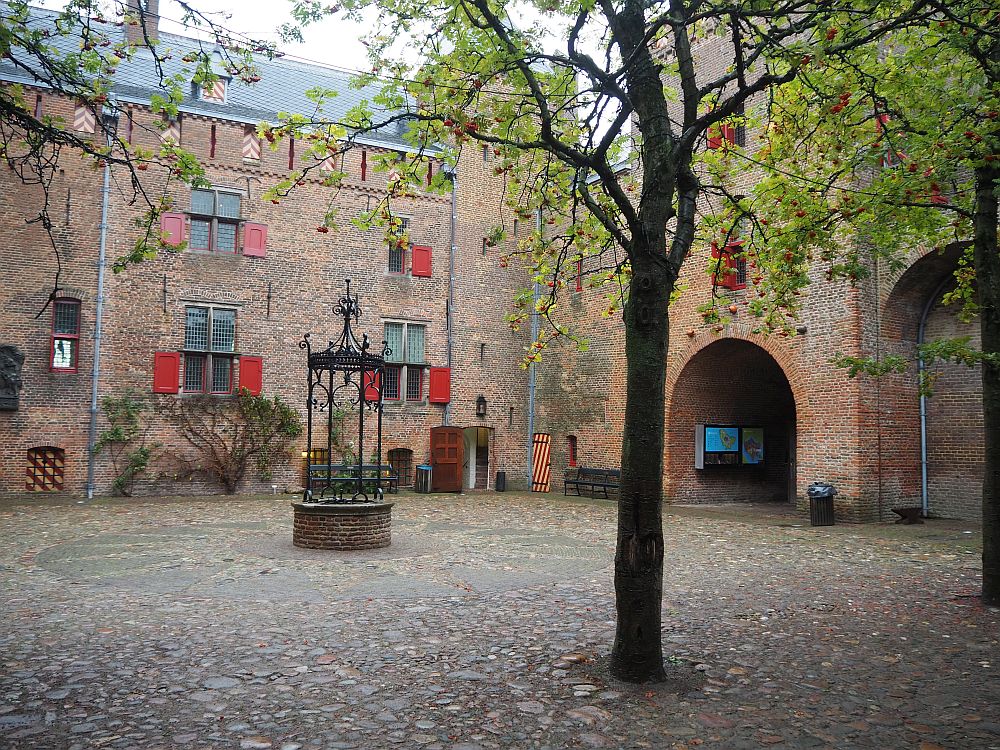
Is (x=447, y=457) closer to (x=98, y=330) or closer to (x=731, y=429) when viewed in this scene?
(x=731, y=429)

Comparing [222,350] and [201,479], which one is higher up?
[222,350]

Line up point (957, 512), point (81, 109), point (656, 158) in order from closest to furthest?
point (656, 158)
point (957, 512)
point (81, 109)

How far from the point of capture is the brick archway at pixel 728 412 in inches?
679

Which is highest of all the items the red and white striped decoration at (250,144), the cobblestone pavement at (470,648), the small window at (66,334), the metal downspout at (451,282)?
the red and white striped decoration at (250,144)

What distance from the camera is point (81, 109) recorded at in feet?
56.2

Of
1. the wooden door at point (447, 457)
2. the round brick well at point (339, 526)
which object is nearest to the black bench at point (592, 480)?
the wooden door at point (447, 457)

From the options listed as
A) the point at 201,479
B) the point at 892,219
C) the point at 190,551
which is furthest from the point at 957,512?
the point at 201,479

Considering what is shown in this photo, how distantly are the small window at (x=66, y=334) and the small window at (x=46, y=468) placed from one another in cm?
176

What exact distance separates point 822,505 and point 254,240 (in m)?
13.7

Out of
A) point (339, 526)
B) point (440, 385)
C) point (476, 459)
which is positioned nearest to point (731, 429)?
point (476, 459)

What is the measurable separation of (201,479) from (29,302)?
17.0 ft

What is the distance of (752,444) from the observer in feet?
61.2

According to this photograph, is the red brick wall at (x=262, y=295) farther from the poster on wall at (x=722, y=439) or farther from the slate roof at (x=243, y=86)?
the poster on wall at (x=722, y=439)

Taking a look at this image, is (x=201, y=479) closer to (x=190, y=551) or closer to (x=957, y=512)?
(x=190, y=551)
